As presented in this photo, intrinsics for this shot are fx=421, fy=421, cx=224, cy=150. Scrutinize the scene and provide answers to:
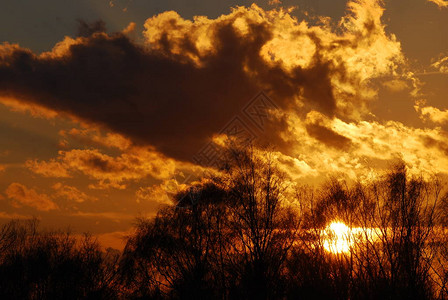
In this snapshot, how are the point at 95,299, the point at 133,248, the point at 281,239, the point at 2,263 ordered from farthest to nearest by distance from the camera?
the point at 95,299, the point at 2,263, the point at 133,248, the point at 281,239

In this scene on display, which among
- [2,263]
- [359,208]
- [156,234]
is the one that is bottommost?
[2,263]

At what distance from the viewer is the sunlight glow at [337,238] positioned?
35625 millimetres

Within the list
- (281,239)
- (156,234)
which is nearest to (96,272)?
(156,234)

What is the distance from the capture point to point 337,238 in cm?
3581

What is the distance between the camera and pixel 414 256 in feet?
106

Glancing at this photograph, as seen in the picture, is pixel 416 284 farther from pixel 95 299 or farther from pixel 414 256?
pixel 95 299

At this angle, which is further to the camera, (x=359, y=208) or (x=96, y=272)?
(x=96, y=272)

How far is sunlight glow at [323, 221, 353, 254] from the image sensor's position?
35625 millimetres

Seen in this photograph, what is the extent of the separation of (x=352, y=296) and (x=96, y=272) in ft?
93.5

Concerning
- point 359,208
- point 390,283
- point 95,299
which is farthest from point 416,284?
point 95,299

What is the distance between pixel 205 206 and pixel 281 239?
332 inches

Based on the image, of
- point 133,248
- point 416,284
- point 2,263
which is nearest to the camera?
point 416,284

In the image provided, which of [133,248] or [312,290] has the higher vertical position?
[133,248]

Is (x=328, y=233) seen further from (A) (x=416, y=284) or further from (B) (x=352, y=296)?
(A) (x=416, y=284)
